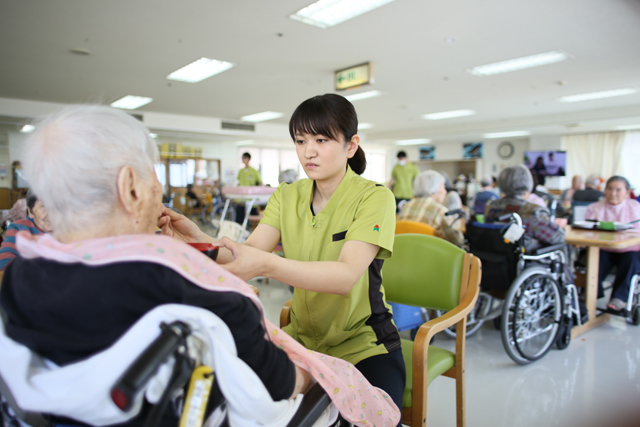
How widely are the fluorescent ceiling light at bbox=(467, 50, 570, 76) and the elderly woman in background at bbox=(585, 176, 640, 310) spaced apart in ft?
7.34

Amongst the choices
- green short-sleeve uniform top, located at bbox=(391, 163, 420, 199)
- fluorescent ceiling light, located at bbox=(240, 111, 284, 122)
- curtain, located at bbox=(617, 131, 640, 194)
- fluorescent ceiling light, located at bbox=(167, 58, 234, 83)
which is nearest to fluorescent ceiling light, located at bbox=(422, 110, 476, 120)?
green short-sleeve uniform top, located at bbox=(391, 163, 420, 199)

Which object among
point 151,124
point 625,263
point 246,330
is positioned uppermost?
point 151,124

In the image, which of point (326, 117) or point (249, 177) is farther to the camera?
point (249, 177)

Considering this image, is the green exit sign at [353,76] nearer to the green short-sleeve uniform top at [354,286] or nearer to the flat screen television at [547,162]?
the green short-sleeve uniform top at [354,286]

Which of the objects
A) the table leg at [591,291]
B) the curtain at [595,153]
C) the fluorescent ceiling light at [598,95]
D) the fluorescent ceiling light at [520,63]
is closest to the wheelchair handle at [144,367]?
the table leg at [591,291]

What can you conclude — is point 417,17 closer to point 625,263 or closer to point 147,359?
point 625,263

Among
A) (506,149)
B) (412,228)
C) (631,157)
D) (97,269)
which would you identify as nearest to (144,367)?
(97,269)

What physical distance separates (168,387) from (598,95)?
30.4 feet

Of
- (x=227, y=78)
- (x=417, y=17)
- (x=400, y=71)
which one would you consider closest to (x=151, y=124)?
(x=227, y=78)

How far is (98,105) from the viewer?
2.27 ft

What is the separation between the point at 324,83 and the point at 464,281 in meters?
5.75

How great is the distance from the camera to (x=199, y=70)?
6.00 meters

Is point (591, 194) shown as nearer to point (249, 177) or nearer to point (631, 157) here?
point (249, 177)

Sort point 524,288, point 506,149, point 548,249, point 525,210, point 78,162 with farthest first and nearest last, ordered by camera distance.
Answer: point 506,149, point 525,210, point 548,249, point 524,288, point 78,162
